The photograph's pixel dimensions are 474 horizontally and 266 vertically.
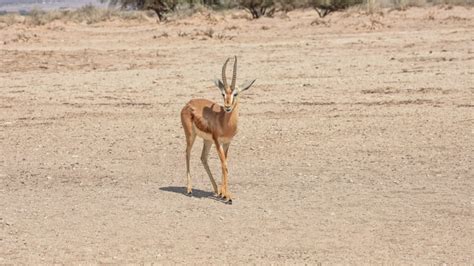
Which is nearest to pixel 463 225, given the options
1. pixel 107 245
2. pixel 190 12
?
pixel 107 245

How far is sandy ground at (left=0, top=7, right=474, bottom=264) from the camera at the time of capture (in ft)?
25.0

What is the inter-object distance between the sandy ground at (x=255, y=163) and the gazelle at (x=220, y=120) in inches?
16.6

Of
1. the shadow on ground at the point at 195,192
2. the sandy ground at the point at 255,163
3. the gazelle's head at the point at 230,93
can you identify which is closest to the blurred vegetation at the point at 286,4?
the sandy ground at the point at 255,163

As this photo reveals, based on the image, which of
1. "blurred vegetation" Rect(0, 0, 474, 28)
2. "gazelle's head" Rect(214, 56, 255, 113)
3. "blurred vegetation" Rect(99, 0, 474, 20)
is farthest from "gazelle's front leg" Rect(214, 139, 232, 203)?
"blurred vegetation" Rect(99, 0, 474, 20)

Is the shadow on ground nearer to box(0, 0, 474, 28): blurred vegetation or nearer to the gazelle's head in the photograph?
the gazelle's head

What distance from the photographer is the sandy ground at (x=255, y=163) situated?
25.0 feet

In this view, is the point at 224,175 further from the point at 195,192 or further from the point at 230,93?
the point at 230,93

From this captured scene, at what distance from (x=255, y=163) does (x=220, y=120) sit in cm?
207

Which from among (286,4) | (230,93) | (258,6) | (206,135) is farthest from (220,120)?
(286,4)

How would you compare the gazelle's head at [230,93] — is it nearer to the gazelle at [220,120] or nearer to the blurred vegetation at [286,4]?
the gazelle at [220,120]

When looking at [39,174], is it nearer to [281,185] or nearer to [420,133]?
[281,185]

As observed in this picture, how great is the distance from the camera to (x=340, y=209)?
860 cm

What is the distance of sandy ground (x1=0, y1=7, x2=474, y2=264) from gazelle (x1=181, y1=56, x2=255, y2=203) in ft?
1.39

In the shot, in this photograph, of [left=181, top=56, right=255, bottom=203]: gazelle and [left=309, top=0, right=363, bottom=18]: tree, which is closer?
[left=181, top=56, right=255, bottom=203]: gazelle
